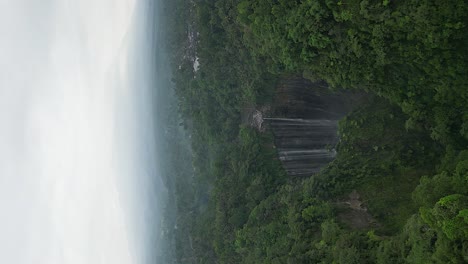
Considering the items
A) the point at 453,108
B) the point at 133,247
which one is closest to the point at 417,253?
the point at 453,108

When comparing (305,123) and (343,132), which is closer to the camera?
(343,132)

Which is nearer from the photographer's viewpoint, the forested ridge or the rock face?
the forested ridge

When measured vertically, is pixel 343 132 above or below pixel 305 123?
below

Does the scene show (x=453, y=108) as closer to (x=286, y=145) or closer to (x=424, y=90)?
(x=424, y=90)

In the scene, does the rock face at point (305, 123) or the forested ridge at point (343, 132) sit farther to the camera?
the rock face at point (305, 123)
